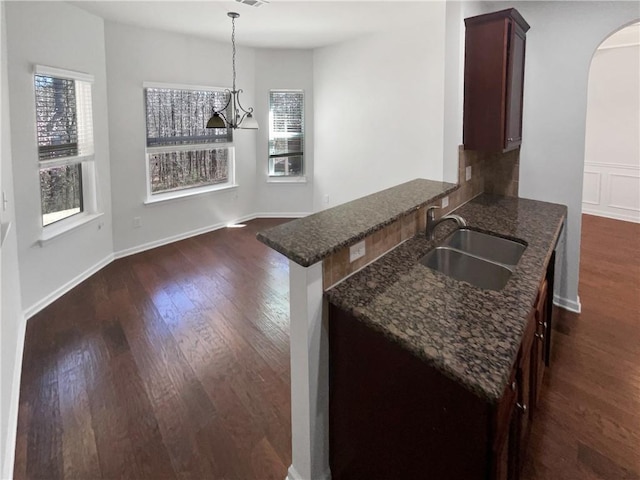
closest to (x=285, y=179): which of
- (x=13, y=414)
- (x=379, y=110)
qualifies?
(x=379, y=110)

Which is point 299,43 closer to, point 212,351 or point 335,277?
point 212,351

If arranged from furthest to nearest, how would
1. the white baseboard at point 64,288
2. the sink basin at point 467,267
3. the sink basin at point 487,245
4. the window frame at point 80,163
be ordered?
the window frame at point 80,163 < the white baseboard at point 64,288 < the sink basin at point 487,245 < the sink basin at point 467,267

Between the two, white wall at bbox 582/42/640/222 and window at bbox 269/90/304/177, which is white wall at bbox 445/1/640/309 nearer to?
window at bbox 269/90/304/177

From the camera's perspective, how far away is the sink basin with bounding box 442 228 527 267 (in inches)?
90.1

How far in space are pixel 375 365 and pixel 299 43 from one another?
5.35 metres

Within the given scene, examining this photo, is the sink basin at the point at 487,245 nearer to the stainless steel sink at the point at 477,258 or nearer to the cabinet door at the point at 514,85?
the stainless steel sink at the point at 477,258

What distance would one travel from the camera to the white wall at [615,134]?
580 centimetres

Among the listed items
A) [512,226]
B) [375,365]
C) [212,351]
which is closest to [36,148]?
[212,351]

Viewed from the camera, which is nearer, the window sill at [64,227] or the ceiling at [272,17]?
the window sill at [64,227]

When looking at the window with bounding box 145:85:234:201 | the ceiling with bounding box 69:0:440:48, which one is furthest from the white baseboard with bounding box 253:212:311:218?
the ceiling with bounding box 69:0:440:48

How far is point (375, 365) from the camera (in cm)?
142

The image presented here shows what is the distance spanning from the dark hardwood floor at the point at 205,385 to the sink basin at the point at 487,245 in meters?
0.83

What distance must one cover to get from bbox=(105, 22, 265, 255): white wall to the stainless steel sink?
402 centimetres

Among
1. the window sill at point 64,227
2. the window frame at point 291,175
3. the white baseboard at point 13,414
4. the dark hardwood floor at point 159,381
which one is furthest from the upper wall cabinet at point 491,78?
the window frame at point 291,175
